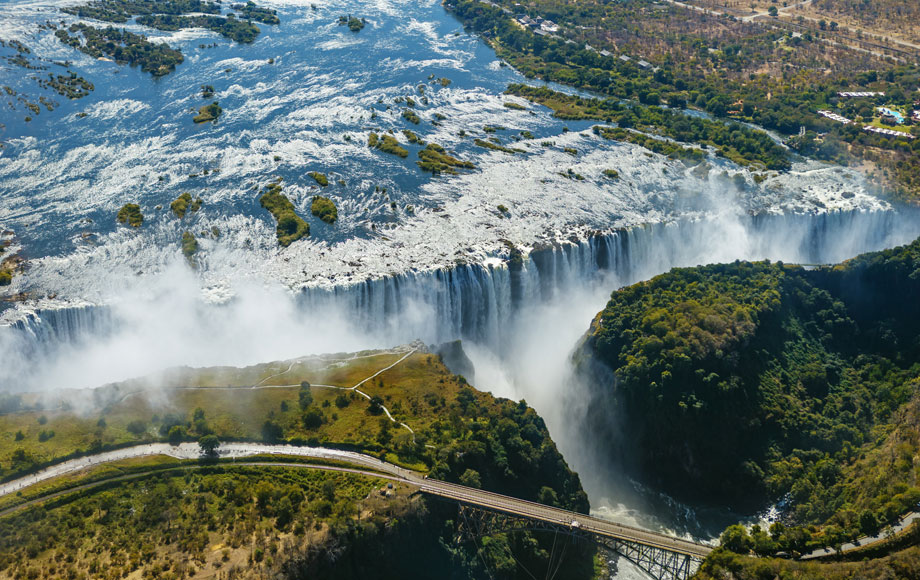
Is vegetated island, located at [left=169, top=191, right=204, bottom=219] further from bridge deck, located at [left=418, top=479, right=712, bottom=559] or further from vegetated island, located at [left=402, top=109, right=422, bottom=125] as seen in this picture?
bridge deck, located at [left=418, top=479, right=712, bottom=559]

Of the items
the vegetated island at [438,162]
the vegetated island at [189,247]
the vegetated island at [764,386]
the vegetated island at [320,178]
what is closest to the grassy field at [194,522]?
the vegetated island at [764,386]

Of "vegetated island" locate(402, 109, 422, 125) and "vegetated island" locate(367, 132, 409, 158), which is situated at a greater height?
"vegetated island" locate(402, 109, 422, 125)

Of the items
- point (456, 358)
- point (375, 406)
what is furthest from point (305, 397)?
point (456, 358)

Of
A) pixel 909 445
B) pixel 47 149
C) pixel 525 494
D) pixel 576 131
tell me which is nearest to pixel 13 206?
pixel 47 149

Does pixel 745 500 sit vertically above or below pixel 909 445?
below

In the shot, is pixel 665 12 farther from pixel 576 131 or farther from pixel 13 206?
pixel 13 206

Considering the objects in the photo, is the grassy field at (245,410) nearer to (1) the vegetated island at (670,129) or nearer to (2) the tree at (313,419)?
(2) the tree at (313,419)

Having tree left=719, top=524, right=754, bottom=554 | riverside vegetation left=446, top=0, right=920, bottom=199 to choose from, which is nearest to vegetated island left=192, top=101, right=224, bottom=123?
riverside vegetation left=446, top=0, right=920, bottom=199
